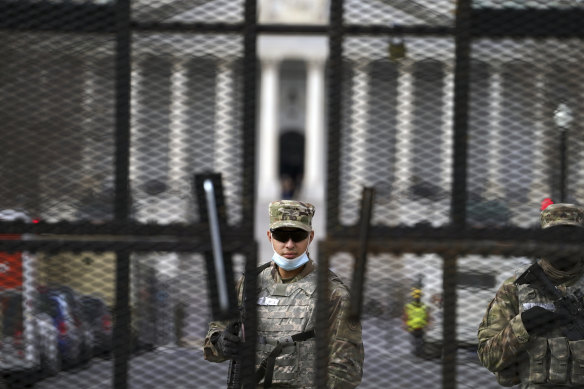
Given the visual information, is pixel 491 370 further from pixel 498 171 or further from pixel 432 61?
pixel 432 61

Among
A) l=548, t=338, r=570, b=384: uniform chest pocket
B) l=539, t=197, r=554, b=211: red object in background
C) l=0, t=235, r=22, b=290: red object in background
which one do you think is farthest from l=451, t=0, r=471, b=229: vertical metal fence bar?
l=0, t=235, r=22, b=290: red object in background


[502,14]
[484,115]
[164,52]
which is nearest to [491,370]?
[484,115]

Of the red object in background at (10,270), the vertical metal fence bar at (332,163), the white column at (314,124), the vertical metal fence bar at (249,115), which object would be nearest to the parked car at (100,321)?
the red object in background at (10,270)

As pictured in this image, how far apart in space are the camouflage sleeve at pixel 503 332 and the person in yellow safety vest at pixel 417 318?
59 centimetres

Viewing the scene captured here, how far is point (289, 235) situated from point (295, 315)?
413 millimetres

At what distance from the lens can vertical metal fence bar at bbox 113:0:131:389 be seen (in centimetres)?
272

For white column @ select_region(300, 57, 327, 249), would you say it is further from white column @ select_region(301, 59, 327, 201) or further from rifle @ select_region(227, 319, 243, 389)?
rifle @ select_region(227, 319, 243, 389)

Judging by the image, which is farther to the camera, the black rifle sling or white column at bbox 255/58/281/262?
white column at bbox 255/58/281/262

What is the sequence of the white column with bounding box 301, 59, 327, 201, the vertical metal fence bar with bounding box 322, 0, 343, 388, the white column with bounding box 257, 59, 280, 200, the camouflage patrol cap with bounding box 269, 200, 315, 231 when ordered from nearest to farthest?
the vertical metal fence bar with bounding box 322, 0, 343, 388 < the camouflage patrol cap with bounding box 269, 200, 315, 231 < the white column with bounding box 257, 59, 280, 200 < the white column with bounding box 301, 59, 327, 201

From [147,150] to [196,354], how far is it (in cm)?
71

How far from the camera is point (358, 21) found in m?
2.73

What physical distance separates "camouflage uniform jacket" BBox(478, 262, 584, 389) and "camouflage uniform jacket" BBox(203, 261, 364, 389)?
553 millimetres

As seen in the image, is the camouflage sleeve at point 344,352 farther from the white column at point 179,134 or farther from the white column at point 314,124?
the white column at point 314,124

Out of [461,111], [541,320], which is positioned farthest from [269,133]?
[461,111]
